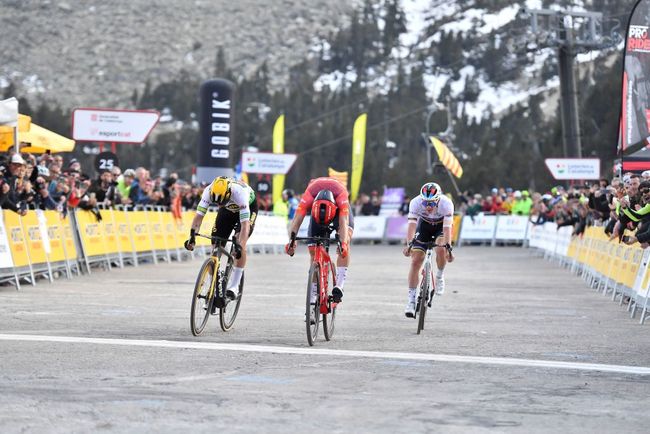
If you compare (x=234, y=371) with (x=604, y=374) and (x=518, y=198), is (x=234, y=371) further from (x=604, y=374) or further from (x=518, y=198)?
(x=518, y=198)

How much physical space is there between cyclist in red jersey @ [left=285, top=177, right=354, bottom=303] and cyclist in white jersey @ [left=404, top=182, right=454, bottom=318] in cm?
172

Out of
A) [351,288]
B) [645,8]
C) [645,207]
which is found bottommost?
[351,288]

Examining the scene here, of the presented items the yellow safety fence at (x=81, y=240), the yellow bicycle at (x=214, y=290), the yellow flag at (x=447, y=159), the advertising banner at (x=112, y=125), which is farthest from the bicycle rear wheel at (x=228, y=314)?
the yellow flag at (x=447, y=159)

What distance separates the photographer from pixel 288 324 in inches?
554

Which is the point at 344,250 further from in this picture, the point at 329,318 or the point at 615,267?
the point at 615,267

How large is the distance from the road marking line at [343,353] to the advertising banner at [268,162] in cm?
3854

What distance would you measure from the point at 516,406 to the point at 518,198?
131ft

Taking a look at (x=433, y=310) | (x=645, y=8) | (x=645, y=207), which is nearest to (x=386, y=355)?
(x=433, y=310)

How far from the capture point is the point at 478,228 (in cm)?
4903

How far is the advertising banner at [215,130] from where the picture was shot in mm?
48562

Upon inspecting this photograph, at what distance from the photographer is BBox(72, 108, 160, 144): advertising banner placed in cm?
2994

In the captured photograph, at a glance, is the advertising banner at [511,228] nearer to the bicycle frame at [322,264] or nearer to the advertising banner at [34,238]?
the advertising banner at [34,238]

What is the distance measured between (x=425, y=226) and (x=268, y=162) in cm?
3576

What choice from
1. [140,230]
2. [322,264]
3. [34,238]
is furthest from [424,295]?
[140,230]
